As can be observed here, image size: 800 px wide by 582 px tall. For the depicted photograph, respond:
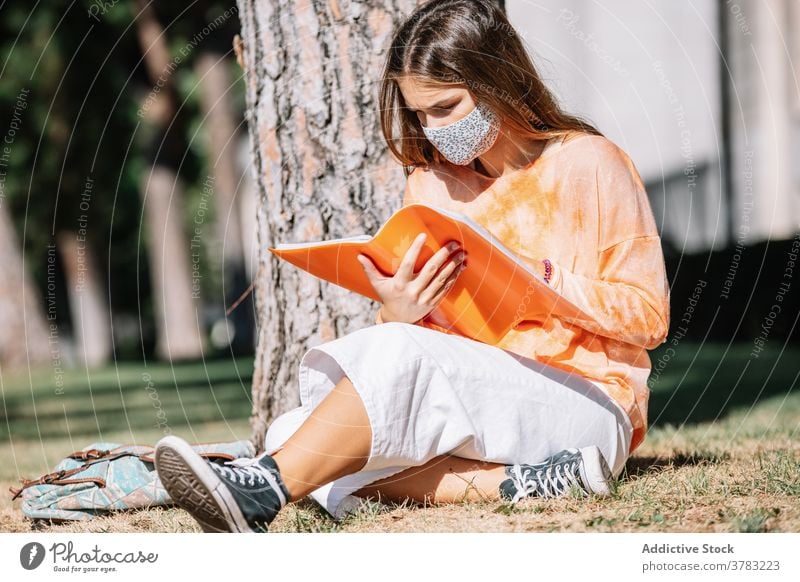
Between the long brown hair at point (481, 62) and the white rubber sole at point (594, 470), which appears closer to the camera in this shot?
the white rubber sole at point (594, 470)

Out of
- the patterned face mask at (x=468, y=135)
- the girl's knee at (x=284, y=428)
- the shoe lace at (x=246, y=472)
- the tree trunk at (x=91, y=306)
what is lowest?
the tree trunk at (x=91, y=306)

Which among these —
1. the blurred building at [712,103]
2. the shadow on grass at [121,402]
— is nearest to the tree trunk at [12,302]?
the shadow on grass at [121,402]

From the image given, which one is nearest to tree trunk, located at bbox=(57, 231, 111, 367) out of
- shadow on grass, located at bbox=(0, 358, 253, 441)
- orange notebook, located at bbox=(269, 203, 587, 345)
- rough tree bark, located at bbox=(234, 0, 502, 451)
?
shadow on grass, located at bbox=(0, 358, 253, 441)

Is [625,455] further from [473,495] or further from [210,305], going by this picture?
[210,305]

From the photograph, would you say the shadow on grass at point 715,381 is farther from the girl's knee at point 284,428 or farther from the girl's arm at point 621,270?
the girl's knee at point 284,428

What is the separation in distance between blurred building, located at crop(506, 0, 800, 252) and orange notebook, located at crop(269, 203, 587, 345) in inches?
254

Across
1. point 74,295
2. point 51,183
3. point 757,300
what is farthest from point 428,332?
point 74,295

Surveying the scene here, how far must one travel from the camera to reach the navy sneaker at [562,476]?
2842 millimetres

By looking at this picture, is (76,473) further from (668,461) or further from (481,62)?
(668,461)

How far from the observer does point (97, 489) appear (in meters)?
3.29

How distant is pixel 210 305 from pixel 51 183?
54.9 feet

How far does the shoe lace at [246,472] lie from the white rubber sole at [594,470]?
924 mm

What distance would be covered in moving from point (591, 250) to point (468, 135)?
1.74ft

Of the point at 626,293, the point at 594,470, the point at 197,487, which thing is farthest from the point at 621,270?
the point at 197,487
